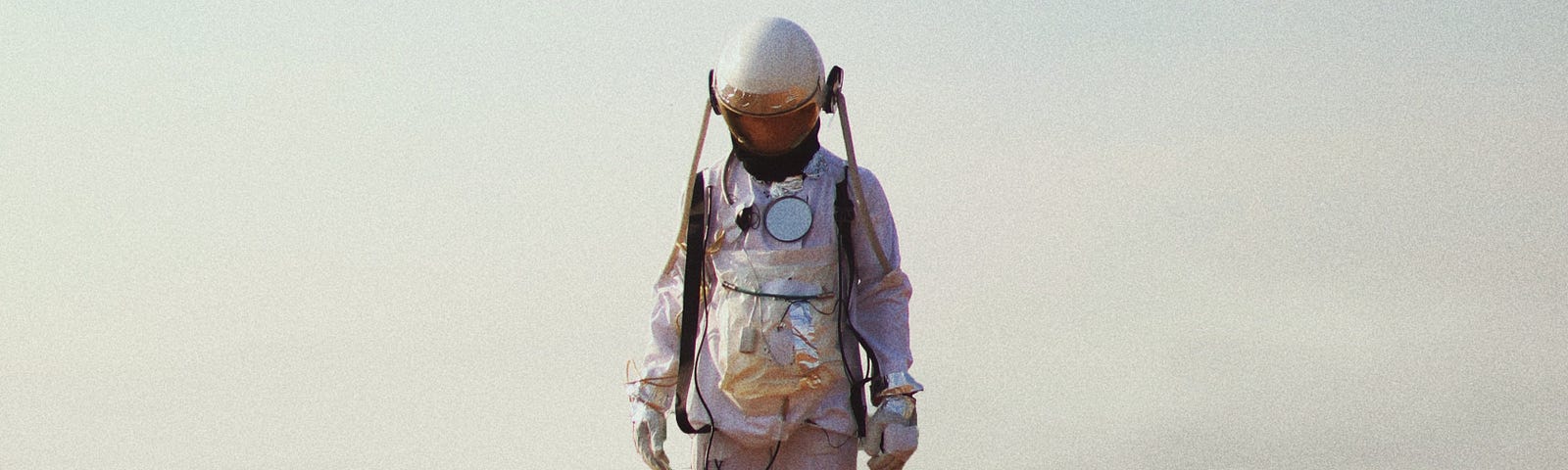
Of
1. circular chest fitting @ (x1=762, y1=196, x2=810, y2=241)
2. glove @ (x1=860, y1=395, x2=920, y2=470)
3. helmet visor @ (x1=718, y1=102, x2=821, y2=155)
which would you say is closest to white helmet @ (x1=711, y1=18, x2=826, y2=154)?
helmet visor @ (x1=718, y1=102, x2=821, y2=155)

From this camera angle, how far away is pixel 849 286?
8.48 metres

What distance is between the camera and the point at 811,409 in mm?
8320

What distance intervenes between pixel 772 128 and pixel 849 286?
614 mm

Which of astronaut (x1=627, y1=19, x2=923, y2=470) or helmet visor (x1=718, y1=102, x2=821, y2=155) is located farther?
helmet visor (x1=718, y1=102, x2=821, y2=155)

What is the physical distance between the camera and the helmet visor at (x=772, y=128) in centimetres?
837

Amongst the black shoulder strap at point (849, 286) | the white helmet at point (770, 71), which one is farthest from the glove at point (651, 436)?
the white helmet at point (770, 71)

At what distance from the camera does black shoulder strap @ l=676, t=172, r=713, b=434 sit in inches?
332

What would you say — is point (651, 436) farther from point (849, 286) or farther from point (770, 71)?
point (770, 71)

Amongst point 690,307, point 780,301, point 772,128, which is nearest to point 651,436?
point 690,307

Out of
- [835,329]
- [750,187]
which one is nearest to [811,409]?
[835,329]

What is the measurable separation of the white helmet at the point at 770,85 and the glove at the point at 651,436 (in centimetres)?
99

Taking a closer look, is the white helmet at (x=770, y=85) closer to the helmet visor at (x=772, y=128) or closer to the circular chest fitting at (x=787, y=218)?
the helmet visor at (x=772, y=128)

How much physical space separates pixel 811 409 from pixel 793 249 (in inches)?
21.7

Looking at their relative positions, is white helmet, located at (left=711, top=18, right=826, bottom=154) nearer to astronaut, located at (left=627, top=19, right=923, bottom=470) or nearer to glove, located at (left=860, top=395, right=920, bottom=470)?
astronaut, located at (left=627, top=19, right=923, bottom=470)
